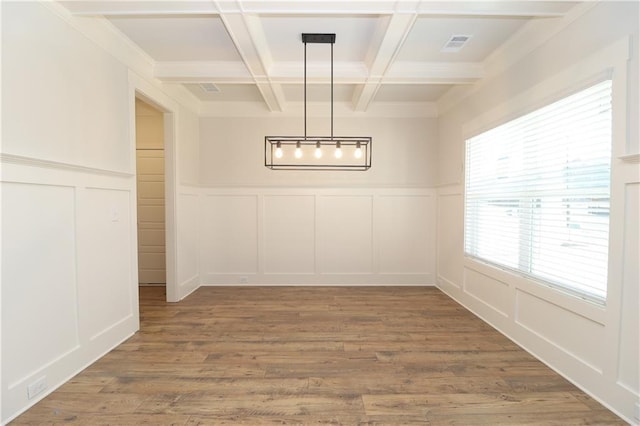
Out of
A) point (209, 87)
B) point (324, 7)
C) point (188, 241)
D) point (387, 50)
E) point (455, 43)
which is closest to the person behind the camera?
point (324, 7)

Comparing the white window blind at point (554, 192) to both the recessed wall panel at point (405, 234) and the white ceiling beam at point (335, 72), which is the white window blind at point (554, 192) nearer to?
the white ceiling beam at point (335, 72)

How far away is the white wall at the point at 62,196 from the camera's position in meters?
2.06

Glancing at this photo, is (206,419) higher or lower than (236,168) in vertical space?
lower

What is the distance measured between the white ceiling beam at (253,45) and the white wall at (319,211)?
1.35m

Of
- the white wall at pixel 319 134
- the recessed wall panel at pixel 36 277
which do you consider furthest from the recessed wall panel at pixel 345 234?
the recessed wall panel at pixel 36 277

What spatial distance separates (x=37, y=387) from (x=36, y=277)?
2.48 ft

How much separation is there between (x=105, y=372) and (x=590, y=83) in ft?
14.2

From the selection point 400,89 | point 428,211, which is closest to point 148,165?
point 400,89

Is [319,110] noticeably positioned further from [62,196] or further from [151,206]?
[62,196]

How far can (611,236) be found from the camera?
213 centimetres

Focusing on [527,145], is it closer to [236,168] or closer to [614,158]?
[614,158]

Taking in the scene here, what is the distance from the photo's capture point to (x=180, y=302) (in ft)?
14.5

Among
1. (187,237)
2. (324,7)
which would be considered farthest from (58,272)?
(324,7)

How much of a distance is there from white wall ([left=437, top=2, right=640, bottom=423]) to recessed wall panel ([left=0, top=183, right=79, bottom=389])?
390 centimetres
